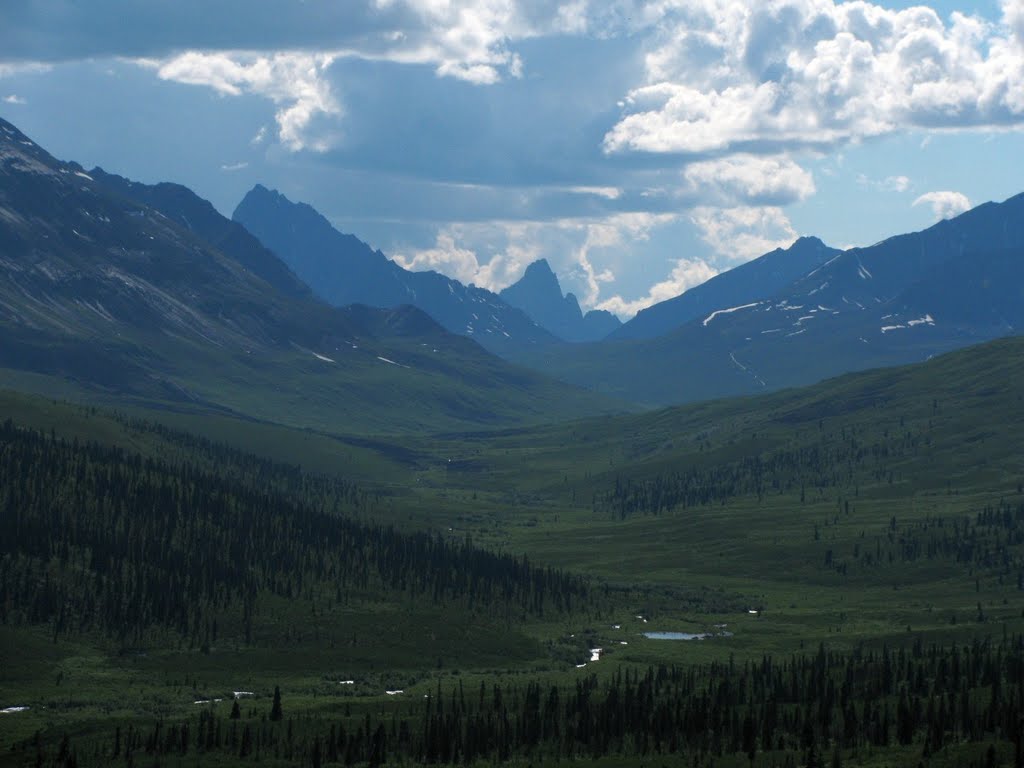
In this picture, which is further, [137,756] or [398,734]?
[398,734]

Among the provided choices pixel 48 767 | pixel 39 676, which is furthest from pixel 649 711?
pixel 39 676

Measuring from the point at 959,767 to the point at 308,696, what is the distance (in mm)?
89778

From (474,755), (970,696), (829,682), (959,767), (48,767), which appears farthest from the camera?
(829,682)

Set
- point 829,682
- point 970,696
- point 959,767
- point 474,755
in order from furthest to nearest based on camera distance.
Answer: point 829,682, point 970,696, point 474,755, point 959,767

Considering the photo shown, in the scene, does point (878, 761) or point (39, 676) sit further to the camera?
point (39, 676)

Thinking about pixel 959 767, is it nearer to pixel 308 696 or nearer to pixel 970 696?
pixel 970 696

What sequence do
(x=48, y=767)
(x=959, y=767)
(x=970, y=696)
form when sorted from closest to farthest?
(x=959, y=767), (x=48, y=767), (x=970, y=696)

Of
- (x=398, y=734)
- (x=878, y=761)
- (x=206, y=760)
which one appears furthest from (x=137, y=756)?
(x=878, y=761)

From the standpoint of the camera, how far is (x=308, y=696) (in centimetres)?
19312

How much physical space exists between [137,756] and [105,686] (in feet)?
145

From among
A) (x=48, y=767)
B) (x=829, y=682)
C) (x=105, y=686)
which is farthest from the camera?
(x=105, y=686)

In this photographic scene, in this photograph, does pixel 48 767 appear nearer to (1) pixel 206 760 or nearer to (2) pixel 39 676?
(1) pixel 206 760

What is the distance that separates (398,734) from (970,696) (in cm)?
6073

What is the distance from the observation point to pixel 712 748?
151 metres
